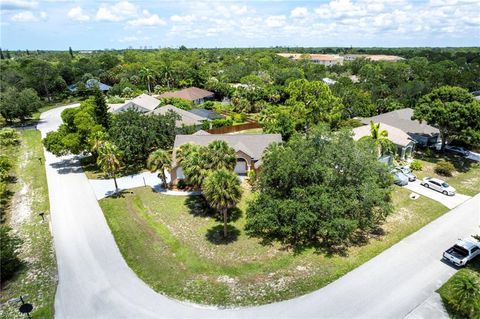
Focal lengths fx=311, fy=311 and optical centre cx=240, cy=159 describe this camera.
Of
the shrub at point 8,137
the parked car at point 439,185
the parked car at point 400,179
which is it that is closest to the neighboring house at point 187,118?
the shrub at point 8,137

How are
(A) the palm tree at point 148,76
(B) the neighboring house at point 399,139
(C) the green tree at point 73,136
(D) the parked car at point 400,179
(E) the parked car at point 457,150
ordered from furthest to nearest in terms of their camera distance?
(A) the palm tree at point 148,76, (E) the parked car at point 457,150, (B) the neighboring house at point 399,139, (C) the green tree at point 73,136, (D) the parked car at point 400,179

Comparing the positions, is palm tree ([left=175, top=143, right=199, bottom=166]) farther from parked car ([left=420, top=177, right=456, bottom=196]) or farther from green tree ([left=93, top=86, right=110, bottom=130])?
parked car ([left=420, top=177, right=456, bottom=196])

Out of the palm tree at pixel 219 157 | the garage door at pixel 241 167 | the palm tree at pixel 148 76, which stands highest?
the palm tree at pixel 148 76

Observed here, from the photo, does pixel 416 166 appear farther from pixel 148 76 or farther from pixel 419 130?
pixel 148 76

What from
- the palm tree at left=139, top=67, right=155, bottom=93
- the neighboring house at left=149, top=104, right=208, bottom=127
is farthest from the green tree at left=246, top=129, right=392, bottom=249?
the palm tree at left=139, top=67, right=155, bottom=93

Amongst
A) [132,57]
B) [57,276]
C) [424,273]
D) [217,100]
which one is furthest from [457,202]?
[132,57]

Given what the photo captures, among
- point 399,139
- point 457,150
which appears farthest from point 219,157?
point 457,150

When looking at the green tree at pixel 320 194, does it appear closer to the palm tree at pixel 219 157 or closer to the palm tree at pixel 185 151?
the palm tree at pixel 219 157
